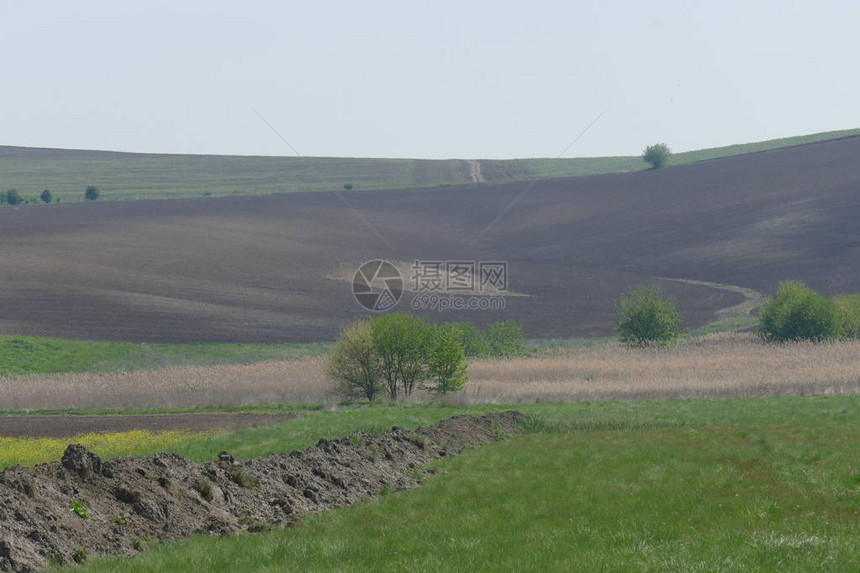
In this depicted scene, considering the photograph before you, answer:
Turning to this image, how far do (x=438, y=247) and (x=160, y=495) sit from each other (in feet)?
290

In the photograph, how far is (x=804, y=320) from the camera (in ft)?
191

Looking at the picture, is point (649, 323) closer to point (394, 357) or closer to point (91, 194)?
point (394, 357)

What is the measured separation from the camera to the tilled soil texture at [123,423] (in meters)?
33.5

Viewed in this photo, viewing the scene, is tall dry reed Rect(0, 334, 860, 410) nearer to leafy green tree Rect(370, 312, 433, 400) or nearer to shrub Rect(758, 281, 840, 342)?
leafy green tree Rect(370, 312, 433, 400)

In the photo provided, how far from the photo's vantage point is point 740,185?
118 metres

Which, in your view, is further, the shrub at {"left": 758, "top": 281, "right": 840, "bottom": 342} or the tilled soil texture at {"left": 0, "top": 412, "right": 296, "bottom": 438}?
the shrub at {"left": 758, "top": 281, "right": 840, "bottom": 342}

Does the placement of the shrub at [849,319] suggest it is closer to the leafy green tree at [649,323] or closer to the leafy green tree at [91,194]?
the leafy green tree at [649,323]

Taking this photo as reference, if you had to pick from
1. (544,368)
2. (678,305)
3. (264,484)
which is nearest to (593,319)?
(678,305)

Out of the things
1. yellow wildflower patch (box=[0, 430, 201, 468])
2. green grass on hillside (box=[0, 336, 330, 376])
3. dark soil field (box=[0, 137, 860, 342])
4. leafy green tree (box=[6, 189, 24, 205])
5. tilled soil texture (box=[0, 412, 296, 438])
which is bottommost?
tilled soil texture (box=[0, 412, 296, 438])

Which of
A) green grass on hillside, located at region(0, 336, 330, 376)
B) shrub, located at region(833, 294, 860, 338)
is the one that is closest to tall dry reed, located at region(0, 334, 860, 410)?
green grass on hillside, located at region(0, 336, 330, 376)

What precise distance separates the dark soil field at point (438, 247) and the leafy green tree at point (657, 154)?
11797 millimetres

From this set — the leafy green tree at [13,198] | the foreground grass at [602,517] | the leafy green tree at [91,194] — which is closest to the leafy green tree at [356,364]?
the foreground grass at [602,517]

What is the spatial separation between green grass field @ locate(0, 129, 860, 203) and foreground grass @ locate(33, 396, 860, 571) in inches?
4903

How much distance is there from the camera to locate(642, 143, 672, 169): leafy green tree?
146500 mm
